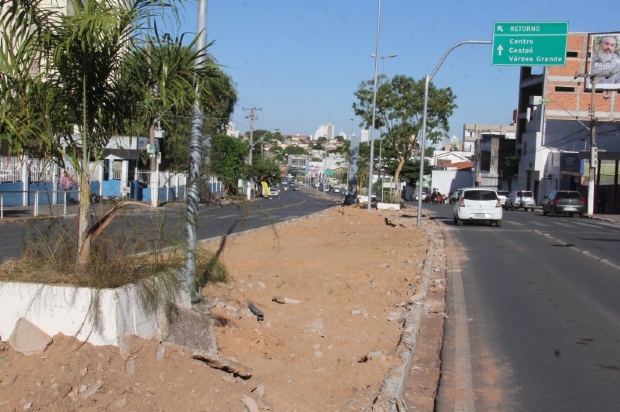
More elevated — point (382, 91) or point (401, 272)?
point (382, 91)

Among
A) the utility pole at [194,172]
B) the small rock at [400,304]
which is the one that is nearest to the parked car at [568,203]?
the small rock at [400,304]

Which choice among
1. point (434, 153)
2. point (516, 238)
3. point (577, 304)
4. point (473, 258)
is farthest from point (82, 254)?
point (434, 153)

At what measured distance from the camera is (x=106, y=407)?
4.51 m

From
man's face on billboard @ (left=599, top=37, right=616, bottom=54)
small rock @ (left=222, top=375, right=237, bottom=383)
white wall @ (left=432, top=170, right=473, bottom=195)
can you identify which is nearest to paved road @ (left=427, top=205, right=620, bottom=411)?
small rock @ (left=222, top=375, right=237, bottom=383)

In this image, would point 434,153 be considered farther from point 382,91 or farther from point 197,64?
point 197,64

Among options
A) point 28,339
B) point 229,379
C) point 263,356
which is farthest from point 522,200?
point 28,339

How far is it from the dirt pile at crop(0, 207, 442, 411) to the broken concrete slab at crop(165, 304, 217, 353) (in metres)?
0.21

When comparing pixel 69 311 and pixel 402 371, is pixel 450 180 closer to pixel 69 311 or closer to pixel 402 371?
pixel 402 371

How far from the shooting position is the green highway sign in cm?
1956

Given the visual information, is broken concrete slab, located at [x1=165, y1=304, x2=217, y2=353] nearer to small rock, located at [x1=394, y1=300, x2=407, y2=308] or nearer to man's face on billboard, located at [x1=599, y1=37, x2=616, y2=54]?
small rock, located at [x1=394, y1=300, x2=407, y2=308]

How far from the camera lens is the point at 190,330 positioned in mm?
5965

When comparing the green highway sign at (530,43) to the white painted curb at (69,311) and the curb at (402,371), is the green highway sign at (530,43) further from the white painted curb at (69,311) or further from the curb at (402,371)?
the white painted curb at (69,311)

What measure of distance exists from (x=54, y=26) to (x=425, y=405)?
15.4 feet

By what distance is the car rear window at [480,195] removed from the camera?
2741 centimetres
